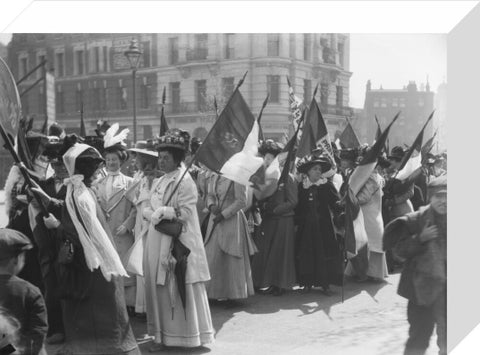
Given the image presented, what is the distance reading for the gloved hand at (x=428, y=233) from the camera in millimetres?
5160

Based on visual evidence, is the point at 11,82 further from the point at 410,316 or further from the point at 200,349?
the point at 410,316

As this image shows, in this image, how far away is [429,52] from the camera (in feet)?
17.6

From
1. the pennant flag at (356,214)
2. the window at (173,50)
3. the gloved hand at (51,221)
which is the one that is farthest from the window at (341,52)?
the gloved hand at (51,221)

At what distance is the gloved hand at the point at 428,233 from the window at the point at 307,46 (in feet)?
5.87

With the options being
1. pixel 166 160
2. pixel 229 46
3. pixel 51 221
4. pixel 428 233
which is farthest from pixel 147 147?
pixel 428 233

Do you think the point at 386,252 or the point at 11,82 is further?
the point at 386,252

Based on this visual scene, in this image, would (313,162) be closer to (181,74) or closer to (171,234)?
(181,74)

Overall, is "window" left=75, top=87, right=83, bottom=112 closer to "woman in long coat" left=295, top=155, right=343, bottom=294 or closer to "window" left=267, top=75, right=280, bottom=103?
"window" left=267, top=75, right=280, bottom=103

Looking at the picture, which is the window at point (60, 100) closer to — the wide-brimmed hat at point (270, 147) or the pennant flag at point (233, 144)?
the pennant flag at point (233, 144)

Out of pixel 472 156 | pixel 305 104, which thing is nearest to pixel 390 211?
pixel 472 156

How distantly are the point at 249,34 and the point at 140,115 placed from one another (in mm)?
1246

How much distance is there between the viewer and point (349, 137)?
5.69 m

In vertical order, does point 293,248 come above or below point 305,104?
below

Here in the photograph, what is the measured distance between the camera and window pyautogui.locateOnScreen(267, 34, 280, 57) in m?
5.10
